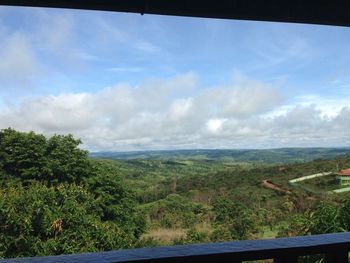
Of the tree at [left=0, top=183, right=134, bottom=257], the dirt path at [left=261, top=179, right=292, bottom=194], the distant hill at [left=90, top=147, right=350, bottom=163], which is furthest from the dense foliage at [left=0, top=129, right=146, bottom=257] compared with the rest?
the distant hill at [left=90, top=147, right=350, bottom=163]

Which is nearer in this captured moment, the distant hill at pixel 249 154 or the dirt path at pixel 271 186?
the dirt path at pixel 271 186

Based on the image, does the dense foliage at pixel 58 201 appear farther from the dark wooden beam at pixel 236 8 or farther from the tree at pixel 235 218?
the dark wooden beam at pixel 236 8

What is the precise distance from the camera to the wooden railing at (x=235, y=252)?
881 mm

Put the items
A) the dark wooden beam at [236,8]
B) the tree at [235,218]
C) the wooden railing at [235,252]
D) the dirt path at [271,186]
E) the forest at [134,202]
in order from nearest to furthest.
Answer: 1. the wooden railing at [235,252]
2. the dark wooden beam at [236,8]
3. the forest at [134,202]
4. the tree at [235,218]
5. the dirt path at [271,186]

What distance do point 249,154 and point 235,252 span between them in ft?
82.2

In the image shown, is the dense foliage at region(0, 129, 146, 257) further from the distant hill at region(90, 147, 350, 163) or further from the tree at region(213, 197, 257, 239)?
the distant hill at region(90, 147, 350, 163)

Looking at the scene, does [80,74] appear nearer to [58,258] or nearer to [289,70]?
[289,70]

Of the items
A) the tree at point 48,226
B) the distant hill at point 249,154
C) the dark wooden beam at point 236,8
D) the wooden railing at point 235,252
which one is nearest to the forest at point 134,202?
the tree at point 48,226

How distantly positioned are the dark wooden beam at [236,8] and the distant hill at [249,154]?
19471mm

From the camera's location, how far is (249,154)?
25609 mm

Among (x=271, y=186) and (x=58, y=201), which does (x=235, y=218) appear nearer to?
(x=271, y=186)

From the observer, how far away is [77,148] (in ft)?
42.9

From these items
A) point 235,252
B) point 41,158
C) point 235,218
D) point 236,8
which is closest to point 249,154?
point 235,218

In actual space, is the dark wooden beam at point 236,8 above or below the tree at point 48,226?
above
